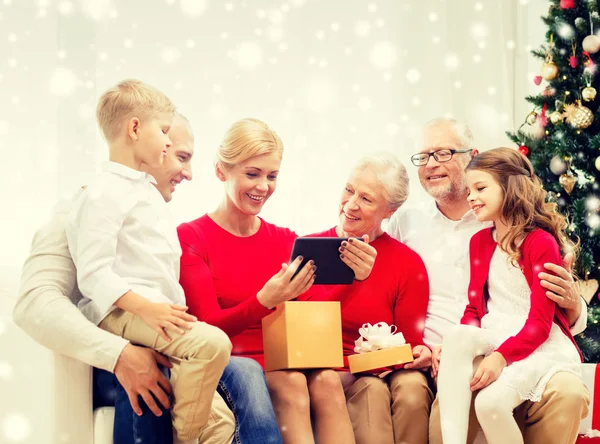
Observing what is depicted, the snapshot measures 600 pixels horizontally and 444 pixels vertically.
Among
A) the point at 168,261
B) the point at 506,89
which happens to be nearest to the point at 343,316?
the point at 168,261

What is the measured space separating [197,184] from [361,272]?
4.23 ft

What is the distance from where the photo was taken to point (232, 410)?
6.40ft

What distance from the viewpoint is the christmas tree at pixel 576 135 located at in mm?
3025

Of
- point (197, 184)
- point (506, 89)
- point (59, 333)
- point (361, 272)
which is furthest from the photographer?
point (506, 89)

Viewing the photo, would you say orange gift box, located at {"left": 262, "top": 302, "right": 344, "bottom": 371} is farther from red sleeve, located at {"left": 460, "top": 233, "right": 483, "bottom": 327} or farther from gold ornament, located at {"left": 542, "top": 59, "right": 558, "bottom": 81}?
gold ornament, located at {"left": 542, "top": 59, "right": 558, "bottom": 81}

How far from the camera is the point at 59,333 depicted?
176cm

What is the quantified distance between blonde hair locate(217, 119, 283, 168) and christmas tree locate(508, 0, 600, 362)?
4.37 feet

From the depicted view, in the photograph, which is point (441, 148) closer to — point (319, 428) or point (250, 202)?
point (250, 202)

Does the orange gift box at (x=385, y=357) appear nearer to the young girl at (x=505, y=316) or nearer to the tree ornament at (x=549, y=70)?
the young girl at (x=505, y=316)

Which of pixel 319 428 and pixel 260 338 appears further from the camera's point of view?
pixel 260 338

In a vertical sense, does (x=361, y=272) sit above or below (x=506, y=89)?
below

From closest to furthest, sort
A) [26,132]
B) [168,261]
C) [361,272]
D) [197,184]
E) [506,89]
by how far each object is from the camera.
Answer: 1. [168,261]
2. [361,272]
3. [26,132]
4. [197,184]
5. [506,89]

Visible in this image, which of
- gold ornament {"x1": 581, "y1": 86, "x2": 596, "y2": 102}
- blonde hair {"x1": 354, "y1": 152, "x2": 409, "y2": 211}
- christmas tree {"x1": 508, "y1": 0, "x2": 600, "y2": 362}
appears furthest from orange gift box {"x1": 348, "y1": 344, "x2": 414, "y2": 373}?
gold ornament {"x1": 581, "y1": 86, "x2": 596, "y2": 102}

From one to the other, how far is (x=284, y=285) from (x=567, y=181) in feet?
5.00
